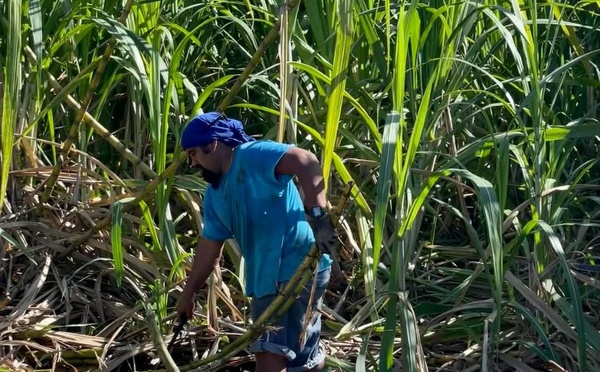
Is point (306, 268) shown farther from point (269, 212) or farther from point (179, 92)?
point (179, 92)

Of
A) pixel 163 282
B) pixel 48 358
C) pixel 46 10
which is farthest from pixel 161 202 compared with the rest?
pixel 46 10

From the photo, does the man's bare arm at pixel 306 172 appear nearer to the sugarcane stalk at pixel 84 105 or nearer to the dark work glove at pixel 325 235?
the dark work glove at pixel 325 235

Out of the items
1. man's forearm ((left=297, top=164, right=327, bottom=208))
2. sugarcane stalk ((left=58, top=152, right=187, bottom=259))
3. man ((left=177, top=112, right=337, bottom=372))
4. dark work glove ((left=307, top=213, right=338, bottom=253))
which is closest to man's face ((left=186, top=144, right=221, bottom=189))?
man ((left=177, top=112, right=337, bottom=372))

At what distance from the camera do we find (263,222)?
2.77 meters

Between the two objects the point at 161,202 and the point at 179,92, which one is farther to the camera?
the point at 179,92

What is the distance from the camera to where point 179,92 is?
11.0 feet

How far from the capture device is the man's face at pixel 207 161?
2760 mm

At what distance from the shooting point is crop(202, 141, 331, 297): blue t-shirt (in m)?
2.74

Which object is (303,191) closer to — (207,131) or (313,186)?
(313,186)

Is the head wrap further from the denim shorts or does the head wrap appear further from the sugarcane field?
the denim shorts

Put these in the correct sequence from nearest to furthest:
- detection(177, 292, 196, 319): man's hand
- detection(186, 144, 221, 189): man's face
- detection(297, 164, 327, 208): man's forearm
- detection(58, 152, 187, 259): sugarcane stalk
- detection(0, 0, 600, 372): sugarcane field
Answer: detection(297, 164, 327, 208): man's forearm
detection(0, 0, 600, 372): sugarcane field
detection(186, 144, 221, 189): man's face
detection(177, 292, 196, 319): man's hand
detection(58, 152, 187, 259): sugarcane stalk

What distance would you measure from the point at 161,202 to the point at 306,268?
70 cm

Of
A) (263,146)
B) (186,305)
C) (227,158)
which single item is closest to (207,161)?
(227,158)

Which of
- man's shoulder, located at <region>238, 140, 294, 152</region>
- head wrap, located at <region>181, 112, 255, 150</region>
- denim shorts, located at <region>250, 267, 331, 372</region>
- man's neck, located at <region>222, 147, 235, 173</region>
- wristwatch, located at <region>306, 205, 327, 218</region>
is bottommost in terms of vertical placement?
denim shorts, located at <region>250, 267, 331, 372</region>
